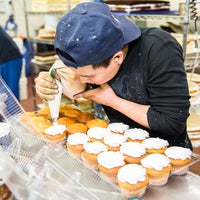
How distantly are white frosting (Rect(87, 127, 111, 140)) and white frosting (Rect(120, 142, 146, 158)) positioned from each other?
0.10m

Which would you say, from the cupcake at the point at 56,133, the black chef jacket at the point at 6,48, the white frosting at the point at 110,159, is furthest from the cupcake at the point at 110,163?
the black chef jacket at the point at 6,48

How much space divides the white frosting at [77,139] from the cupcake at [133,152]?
13 centimetres

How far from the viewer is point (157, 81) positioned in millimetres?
974

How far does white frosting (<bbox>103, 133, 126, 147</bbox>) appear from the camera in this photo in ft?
2.96

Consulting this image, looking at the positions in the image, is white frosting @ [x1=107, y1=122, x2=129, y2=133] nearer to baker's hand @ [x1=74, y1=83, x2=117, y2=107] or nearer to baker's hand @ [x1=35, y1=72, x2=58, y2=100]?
baker's hand @ [x1=74, y1=83, x2=117, y2=107]

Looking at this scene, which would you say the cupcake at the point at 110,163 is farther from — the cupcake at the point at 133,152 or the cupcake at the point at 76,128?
the cupcake at the point at 76,128

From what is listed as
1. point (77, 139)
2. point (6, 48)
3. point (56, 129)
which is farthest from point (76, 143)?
point (6, 48)

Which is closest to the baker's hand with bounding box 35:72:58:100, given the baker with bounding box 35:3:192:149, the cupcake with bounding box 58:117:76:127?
the baker with bounding box 35:3:192:149

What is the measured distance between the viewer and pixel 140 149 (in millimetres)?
855

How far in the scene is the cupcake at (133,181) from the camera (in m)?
0.71

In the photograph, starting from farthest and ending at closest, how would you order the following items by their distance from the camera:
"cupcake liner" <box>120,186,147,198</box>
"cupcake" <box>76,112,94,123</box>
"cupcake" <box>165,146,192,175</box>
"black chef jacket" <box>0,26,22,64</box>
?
"black chef jacket" <box>0,26,22,64</box> → "cupcake" <box>76,112,94,123</box> → "cupcake" <box>165,146,192,175</box> → "cupcake liner" <box>120,186,147,198</box>

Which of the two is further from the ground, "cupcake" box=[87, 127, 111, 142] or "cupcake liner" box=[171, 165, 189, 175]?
"cupcake" box=[87, 127, 111, 142]

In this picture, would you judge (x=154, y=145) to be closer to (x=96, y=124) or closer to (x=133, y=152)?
(x=133, y=152)

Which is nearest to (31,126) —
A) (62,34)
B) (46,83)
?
(46,83)
